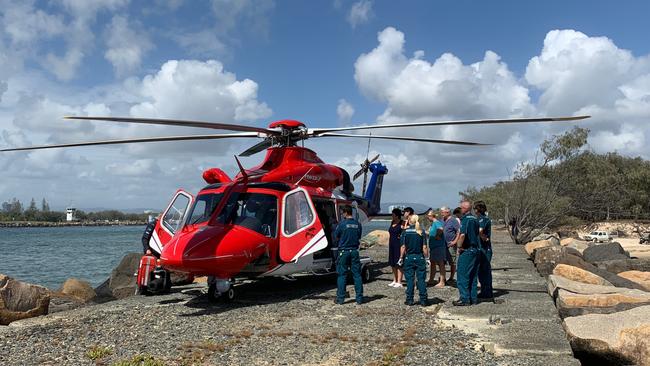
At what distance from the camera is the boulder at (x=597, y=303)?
707cm

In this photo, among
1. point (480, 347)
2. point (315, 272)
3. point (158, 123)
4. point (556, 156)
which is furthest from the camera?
point (556, 156)

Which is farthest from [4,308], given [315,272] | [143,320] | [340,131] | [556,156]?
[556,156]

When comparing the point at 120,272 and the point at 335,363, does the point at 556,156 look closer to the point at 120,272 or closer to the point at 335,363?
the point at 120,272

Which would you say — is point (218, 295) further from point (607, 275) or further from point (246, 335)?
point (607, 275)

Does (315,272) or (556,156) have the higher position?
(556,156)

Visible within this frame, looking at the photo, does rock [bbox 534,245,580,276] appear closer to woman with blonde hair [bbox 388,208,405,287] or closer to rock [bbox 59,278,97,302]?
woman with blonde hair [bbox 388,208,405,287]

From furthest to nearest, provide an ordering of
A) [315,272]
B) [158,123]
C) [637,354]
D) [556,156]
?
[556,156] → [315,272] → [158,123] → [637,354]

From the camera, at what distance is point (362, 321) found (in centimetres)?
734

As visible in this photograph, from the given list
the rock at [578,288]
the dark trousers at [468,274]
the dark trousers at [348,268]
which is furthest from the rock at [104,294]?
the rock at [578,288]

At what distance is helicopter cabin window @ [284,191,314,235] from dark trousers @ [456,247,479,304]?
281cm

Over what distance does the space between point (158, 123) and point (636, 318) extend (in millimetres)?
6616

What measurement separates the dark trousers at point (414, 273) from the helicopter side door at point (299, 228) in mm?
1681

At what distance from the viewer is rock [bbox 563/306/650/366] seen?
5324 mm

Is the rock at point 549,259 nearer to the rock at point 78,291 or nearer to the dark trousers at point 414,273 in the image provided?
the dark trousers at point 414,273
